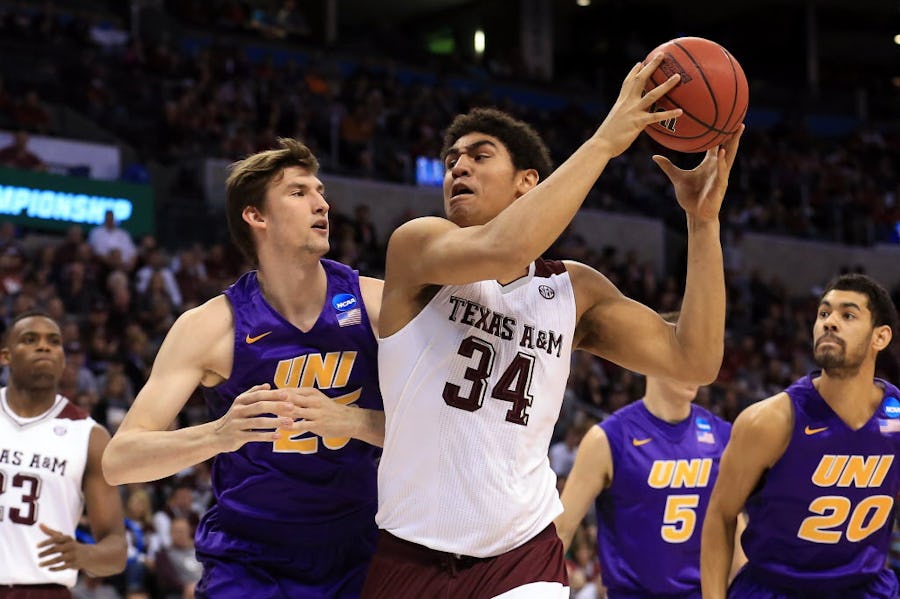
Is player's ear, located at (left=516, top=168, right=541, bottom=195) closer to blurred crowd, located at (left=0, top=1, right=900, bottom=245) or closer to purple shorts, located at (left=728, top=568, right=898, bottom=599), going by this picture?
purple shorts, located at (left=728, top=568, right=898, bottom=599)

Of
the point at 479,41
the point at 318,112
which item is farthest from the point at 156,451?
the point at 479,41

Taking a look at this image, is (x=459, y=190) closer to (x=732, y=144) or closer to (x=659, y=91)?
(x=659, y=91)

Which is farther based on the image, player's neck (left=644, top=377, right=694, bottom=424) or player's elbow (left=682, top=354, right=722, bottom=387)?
player's neck (left=644, top=377, right=694, bottom=424)

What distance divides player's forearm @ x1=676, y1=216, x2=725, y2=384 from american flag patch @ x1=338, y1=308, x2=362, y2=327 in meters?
1.14

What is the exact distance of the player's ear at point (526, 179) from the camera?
3.73 metres

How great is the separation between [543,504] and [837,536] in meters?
1.99

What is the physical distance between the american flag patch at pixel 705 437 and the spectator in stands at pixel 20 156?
33.5 ft

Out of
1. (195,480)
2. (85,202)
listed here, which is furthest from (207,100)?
(195,480)

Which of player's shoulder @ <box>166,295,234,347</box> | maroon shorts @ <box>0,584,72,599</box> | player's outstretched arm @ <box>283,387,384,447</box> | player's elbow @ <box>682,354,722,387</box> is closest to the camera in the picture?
player's outstretched arm @ <box>283,387,384,447</box>

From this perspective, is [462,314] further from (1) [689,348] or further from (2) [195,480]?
(2) [195,480]

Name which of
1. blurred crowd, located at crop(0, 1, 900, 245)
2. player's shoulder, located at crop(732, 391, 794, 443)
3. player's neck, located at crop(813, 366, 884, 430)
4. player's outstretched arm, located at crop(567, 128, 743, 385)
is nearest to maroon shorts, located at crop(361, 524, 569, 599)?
player's outstretched arm, located at crop(567, 128, 743, 385)

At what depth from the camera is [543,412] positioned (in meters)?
3.53

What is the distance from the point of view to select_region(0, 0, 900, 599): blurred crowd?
10359 millimetres

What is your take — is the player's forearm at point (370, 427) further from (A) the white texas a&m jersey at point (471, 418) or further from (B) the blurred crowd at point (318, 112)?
(B) the blurred crowd at point (318, 112)
